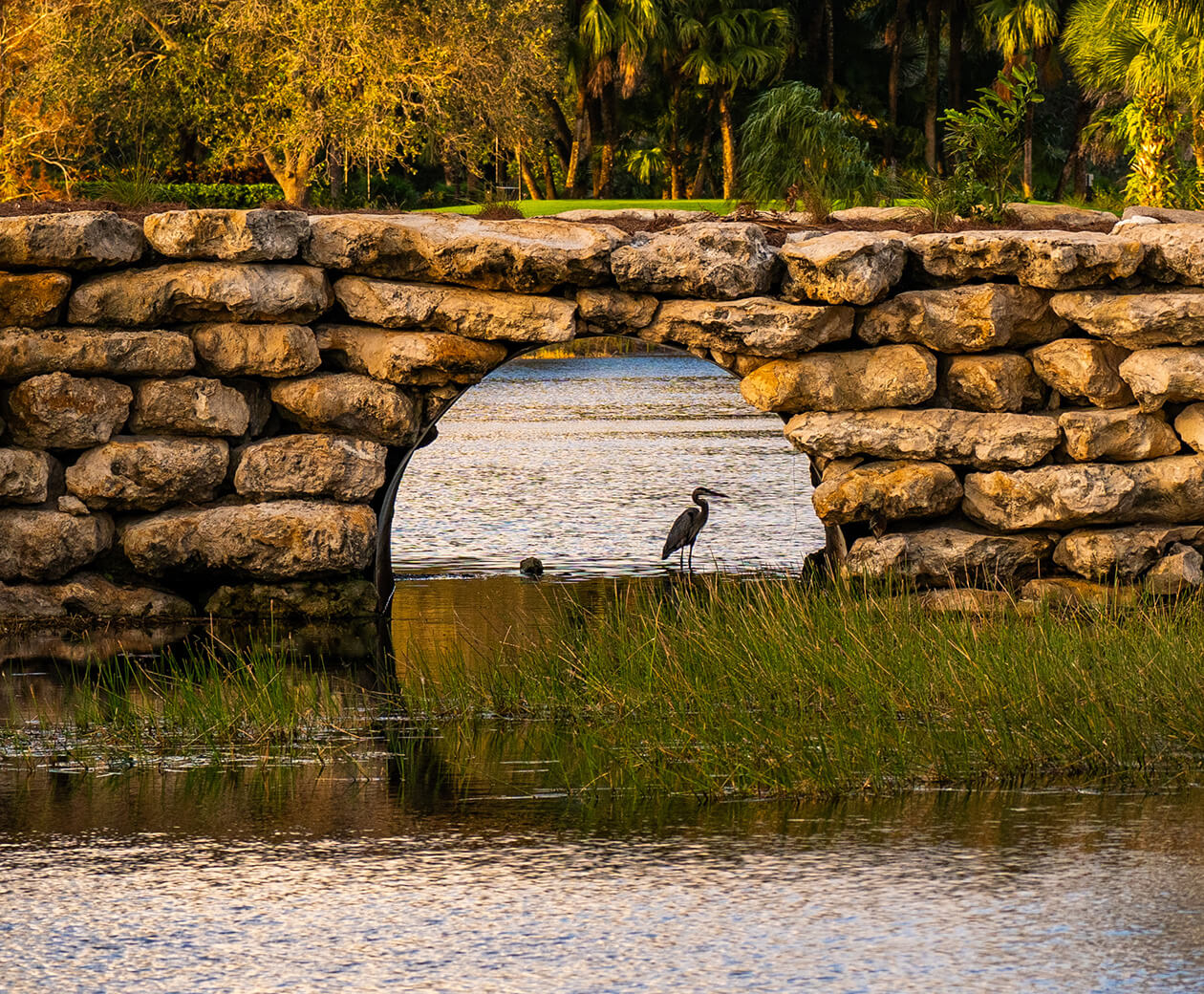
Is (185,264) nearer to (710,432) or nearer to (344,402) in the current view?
(344,402)

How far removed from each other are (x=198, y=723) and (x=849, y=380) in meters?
6.04

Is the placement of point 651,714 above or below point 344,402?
below

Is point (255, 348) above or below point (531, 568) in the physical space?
above

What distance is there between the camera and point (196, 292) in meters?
12.8

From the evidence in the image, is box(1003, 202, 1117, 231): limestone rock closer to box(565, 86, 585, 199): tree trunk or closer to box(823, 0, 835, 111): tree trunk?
box(823, 0, 835, 111): tree trunk

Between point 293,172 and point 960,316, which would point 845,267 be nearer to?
point 960,316

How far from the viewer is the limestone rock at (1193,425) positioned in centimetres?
1277

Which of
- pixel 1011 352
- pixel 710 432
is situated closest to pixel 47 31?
pixel 710 432

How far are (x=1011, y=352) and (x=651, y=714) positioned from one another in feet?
19.0

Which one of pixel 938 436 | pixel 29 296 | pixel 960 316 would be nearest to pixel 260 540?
pixel 29 296

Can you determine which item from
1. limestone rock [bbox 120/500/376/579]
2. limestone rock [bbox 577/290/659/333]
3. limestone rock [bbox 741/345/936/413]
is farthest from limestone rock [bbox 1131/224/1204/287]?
limestone rock [bbox 120/500/376/579]

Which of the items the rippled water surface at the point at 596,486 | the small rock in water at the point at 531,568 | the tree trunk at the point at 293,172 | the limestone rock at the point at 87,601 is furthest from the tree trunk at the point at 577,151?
the limestone rock at the point at 87,601

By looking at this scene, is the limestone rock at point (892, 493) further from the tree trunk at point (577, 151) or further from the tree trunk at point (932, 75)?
the tree trunk at point (577, 151)

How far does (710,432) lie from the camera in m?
26.8
